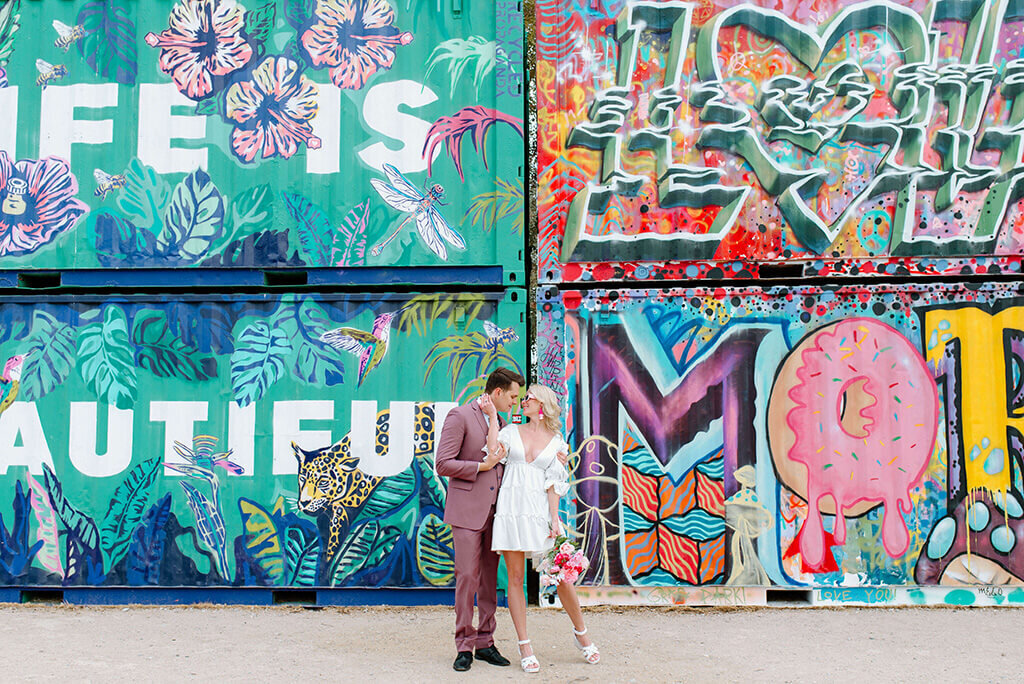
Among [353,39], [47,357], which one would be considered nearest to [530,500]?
[353,39]

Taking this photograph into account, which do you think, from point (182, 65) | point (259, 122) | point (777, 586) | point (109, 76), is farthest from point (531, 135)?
point (777, 586)

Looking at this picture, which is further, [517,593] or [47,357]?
[47,357]

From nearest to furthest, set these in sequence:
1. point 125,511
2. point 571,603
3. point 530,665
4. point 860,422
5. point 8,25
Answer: point 530,665, point 571,603, point 860,422, point 125,511, point 8,25

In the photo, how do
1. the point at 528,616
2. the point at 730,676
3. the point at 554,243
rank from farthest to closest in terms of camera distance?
the point at 554,243 < the point at 528,616 < the point at 730,676

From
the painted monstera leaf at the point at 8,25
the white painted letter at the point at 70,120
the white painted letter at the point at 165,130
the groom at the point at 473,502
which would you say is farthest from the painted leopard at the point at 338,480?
the painted monstera leaf at the point at 8,25

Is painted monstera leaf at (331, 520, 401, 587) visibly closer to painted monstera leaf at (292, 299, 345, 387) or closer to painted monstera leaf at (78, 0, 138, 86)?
painted monstera leaf at (292, 299, 345, 387)

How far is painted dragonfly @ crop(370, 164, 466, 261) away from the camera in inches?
253

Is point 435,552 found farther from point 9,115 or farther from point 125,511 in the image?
point 9,115

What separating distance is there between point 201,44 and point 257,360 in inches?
103

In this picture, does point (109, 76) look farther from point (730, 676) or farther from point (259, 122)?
point (730, 676)

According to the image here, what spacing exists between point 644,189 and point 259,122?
3.12m

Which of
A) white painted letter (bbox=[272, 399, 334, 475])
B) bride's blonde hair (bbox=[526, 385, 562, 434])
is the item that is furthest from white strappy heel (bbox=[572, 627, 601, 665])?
white painted letter (bbox=[272, 399, 334, 475])

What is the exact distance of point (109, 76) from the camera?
21.7 feet

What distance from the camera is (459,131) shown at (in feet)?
21.3
